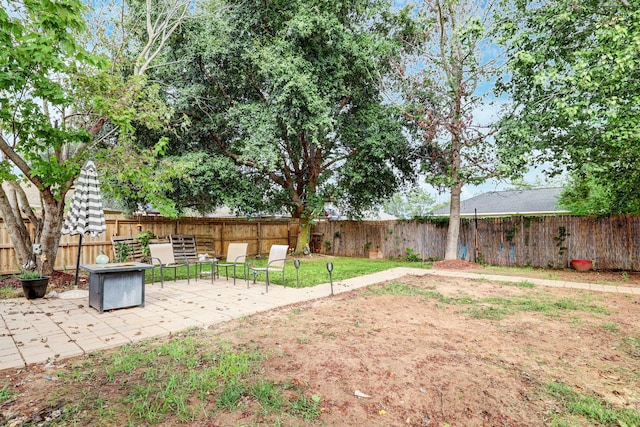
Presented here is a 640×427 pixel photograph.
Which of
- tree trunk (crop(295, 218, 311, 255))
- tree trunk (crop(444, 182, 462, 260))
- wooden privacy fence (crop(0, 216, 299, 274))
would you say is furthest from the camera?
tree trunk (crop(295, 218, 311, 255))

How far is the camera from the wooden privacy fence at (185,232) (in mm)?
8539

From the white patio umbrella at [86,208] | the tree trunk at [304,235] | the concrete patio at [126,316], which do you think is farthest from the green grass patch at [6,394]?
the tree trunk at [304,235]

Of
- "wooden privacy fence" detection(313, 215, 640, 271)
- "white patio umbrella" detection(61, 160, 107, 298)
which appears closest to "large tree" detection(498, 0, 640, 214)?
"wooden privacy fence" detection(313, 215, 640, 271)

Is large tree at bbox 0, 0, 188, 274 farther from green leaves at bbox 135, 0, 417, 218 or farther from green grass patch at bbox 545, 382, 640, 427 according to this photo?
green grass patch at bbox 545, 382, 640, 427

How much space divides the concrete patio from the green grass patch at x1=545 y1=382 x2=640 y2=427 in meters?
3.69

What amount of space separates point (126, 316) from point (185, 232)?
765 centimetres

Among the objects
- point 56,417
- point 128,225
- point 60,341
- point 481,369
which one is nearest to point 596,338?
point 481,369

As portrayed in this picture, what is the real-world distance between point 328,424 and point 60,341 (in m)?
3.21

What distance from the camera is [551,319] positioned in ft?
15.0

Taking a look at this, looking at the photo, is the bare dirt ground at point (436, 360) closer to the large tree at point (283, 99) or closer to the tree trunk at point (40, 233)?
the tree trunk at point (40, 233)

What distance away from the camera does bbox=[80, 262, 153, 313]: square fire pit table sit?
4707mm

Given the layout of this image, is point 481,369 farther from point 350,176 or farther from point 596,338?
point 350,176

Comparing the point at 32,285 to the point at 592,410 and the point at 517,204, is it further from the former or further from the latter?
the point at 517,204

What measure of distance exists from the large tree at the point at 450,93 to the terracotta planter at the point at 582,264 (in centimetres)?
325
